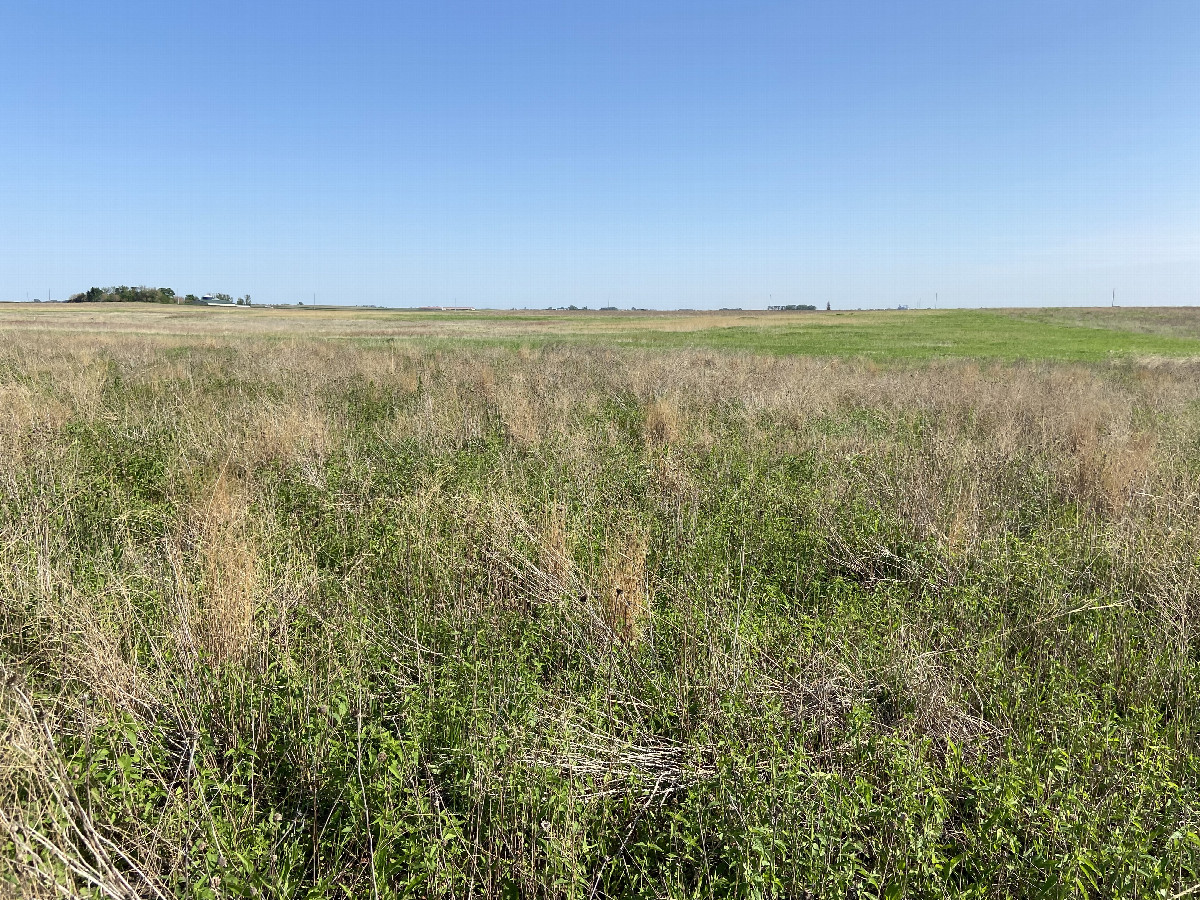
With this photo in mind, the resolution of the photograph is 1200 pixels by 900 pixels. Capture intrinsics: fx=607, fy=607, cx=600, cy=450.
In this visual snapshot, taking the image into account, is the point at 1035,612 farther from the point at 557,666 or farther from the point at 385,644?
the point at 385,644

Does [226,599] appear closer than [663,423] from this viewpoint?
Yes

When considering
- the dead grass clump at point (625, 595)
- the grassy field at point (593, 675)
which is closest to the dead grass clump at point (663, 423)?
the grassy field at point (593, 675)

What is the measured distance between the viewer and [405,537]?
172 inches

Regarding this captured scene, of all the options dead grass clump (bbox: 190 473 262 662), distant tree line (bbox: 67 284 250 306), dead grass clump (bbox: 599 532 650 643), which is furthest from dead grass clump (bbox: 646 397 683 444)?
distant tree line (bbox: 67 284 250 306)

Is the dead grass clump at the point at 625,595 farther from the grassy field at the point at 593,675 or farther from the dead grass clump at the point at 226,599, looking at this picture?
the dead grass clump at the point at 226,599

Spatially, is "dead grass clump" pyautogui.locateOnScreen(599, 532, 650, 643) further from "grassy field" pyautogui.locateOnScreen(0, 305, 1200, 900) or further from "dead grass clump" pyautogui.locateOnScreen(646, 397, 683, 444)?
"dead grass clump" pyautogui.locateOnScreen(646, 397, 683, 444)

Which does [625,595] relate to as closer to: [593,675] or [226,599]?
[593,675]

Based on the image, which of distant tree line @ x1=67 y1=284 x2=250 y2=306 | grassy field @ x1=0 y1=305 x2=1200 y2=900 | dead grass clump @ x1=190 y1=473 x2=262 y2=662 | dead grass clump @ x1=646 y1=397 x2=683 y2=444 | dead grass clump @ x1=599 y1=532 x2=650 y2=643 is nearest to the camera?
grassy field @ x1=0 y1=305 x2=1200 y2=900

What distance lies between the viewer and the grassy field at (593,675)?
6.82ft

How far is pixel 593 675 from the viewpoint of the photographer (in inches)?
126

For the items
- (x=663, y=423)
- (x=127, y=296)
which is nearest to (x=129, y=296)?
(x=127, y=296)

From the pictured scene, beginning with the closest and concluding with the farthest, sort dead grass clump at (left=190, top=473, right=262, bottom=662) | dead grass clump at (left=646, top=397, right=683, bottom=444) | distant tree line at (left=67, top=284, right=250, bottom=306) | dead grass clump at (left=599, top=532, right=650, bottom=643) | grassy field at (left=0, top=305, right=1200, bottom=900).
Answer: grassy field at (left=0, top=305, right=1200, bottom=900), dead grass clump at (left=190, top=473, right=262, bottom=662), dead grass clump at (left=599, top=532, right=650, bottom=643), dead grass clump at (left=646, top=397, right=683, bottom=444), distant tree line at (left=67, top=284, right=250, bottom=306)

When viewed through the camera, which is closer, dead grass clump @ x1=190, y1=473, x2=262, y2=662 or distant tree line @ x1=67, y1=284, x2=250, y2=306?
dead grass clump @ x1=190, y1=473, x2=262, y2=662

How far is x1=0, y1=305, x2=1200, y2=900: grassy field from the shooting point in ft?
6.82
